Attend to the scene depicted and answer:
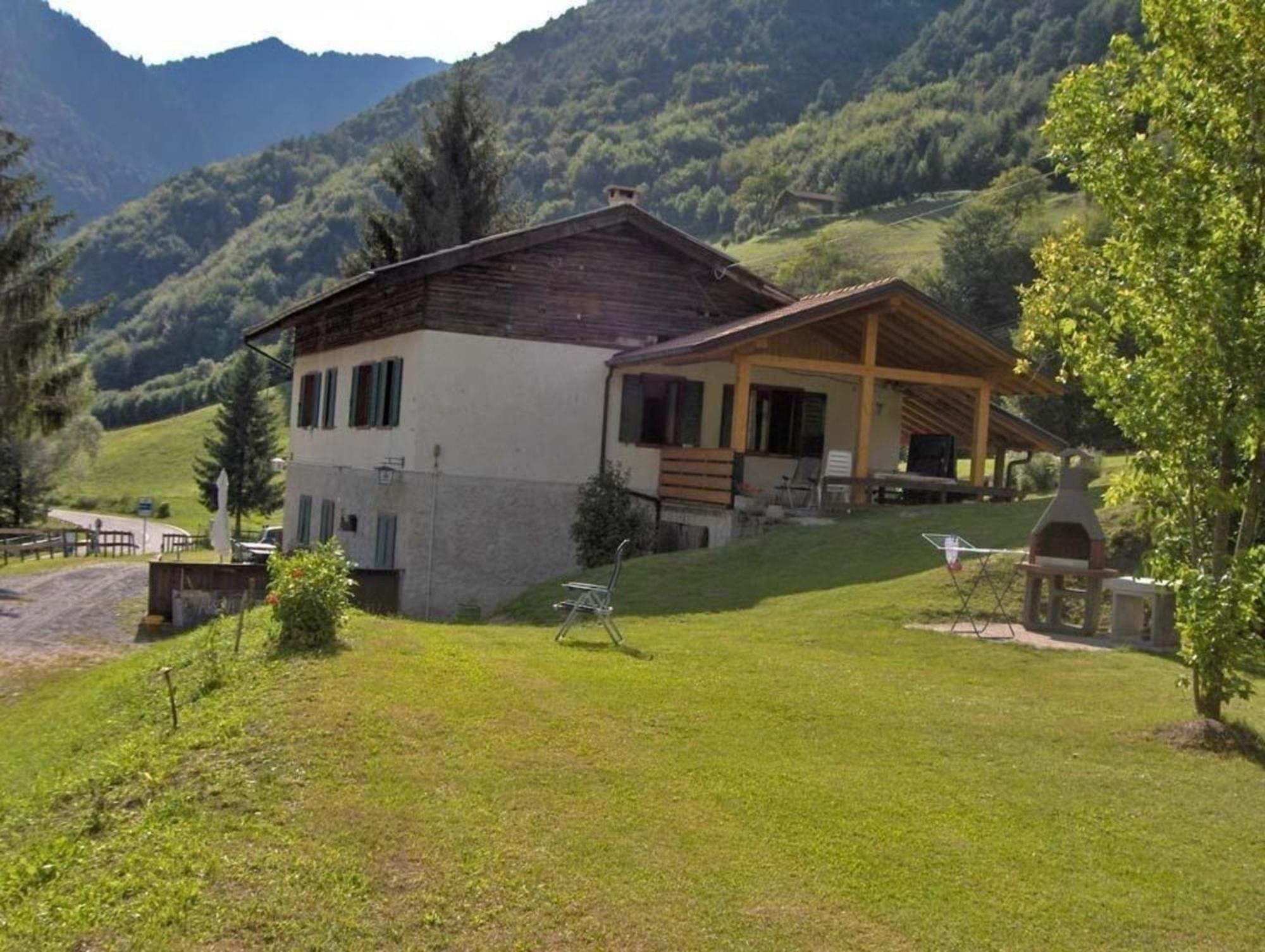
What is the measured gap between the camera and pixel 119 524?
76.8 m

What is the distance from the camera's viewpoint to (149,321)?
443ft

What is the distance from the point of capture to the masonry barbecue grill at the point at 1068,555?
42.1 feet

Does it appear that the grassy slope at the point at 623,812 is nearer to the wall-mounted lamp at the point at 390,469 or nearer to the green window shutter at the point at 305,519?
the wall-mounted lamp at the point at 390,469

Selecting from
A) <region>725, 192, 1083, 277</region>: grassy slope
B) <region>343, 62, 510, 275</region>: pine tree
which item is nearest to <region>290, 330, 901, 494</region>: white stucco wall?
<region>343, 62, 510, 275</region>: pine tree

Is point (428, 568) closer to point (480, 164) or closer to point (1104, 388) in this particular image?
point (1104, 388)

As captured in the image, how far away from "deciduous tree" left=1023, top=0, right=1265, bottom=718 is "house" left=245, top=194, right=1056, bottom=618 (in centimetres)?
1051

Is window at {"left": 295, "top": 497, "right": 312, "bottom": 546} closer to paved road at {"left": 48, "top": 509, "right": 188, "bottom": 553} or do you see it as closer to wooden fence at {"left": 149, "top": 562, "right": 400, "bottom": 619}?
wooden fence at {"left": 149, "top": 562, "right": 400, "bottom": 619}

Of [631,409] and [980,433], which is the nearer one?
[980,433]

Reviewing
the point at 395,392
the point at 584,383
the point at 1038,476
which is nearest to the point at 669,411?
the point at 584,383

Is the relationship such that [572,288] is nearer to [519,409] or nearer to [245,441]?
[519,409]

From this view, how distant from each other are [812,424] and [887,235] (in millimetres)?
75211

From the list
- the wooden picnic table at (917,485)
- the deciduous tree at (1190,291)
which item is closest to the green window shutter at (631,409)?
the wooden picnic table at (917,485)

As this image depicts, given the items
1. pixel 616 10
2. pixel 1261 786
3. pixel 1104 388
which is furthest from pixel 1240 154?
pixel 616 10

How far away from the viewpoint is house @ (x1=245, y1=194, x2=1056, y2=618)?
2095 centimetres
